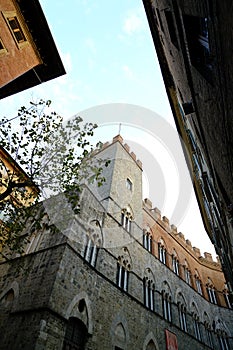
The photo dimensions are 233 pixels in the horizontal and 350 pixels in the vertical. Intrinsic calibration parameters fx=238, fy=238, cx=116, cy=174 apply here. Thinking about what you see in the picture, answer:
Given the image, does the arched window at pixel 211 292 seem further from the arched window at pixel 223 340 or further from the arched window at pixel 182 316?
the arched window at pixel 182 316

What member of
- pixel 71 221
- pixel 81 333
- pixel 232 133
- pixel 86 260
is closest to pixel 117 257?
pixel 86 260

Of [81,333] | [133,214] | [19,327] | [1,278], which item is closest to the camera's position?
[19,327]

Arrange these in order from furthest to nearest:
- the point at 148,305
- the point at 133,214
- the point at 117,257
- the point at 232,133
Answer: the point at 133,214 < the point at 148,305 < the point at 117,257 < the point at 232,133

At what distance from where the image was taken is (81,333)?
8.09 metres

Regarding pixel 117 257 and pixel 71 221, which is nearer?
pixel 71 221

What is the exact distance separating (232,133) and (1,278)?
428 inches

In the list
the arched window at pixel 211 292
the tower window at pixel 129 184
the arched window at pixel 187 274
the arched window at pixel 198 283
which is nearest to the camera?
the tower window at pixel 129 184

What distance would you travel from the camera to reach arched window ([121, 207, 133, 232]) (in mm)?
14078

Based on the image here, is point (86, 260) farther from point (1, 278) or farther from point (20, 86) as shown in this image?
point (20, 86)

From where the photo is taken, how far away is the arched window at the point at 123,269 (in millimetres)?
11375

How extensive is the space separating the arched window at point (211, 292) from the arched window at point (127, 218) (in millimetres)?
11460

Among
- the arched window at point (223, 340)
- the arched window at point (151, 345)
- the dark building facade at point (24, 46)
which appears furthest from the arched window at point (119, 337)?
the arched window at point (223, 340)

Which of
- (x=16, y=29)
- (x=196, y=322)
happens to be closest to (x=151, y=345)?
(x=196, y=322)

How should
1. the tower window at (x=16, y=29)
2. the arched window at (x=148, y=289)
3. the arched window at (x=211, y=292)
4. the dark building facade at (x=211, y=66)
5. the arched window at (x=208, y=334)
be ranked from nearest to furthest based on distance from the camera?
the dark building facade at (x=211, y=66)
the tower window at (x=16, y=29)
the arched window at (x=148, y=289)
the arched window at (x=208, y=334)
the arched window at (x=211, y=292)
